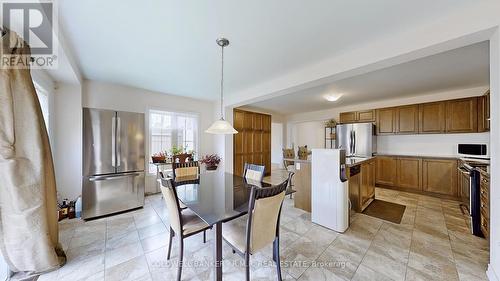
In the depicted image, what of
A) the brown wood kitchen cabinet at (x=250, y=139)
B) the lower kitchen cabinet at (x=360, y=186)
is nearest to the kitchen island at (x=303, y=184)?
the lower kitchen cabinet at (x=360, y=186)

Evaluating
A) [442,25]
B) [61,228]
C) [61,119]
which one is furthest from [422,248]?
[61,119]

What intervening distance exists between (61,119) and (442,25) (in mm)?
5213

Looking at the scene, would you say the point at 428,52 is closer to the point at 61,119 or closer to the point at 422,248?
the point at 422,248

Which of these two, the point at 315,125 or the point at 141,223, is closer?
the point at 141,223

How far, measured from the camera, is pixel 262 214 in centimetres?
137

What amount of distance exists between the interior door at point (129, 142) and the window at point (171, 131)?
0.89 metres

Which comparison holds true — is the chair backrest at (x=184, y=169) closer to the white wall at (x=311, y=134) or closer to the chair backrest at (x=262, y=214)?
the chair backrest at (x=262, y=214)

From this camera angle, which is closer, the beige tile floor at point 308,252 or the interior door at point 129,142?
the beige tile floor at point 308,252

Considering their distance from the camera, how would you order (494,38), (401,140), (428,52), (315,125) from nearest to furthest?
(494,38) < (428,52) < (401,140) < (315,125)

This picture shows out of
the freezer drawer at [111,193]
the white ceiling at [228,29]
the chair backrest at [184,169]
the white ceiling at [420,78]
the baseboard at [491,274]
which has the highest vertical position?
the white ceiling at [228,29]

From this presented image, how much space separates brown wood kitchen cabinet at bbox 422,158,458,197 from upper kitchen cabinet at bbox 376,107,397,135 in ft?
3.21

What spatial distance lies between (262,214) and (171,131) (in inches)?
148

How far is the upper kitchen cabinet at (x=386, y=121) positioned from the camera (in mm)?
4511

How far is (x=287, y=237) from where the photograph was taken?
2.32 metres
